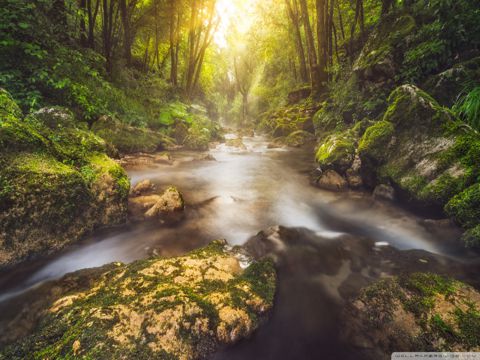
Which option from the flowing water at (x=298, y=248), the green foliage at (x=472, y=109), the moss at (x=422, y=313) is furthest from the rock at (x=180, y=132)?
the moss at (x=422, y=313)

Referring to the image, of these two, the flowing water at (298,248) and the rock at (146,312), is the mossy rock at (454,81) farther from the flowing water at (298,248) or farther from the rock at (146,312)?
the rock at (146,312)

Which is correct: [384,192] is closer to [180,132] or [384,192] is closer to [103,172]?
[103,172]

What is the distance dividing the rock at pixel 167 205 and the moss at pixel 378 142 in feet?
14.6

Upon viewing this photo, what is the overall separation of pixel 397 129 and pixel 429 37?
13.9 ft

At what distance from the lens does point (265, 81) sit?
111 feet

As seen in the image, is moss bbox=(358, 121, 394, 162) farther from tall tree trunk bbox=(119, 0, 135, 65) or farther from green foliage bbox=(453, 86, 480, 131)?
tall tree trunk bbox=(119, 0, 135, 65)

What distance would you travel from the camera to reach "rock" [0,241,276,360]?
1778 mm

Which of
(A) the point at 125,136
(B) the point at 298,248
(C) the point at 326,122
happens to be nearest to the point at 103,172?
(B) the point at 298,248

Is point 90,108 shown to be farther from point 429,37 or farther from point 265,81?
point 265,81

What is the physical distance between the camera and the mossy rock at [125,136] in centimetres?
820

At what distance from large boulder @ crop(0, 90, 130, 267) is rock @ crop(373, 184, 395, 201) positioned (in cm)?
532

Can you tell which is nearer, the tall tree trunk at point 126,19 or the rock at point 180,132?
the tall tree trunk at point 126,19

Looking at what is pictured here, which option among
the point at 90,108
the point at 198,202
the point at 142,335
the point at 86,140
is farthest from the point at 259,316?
the point at 90,108

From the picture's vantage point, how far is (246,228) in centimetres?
443
